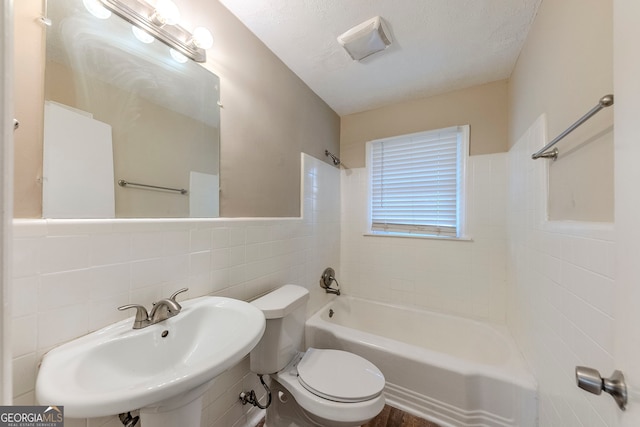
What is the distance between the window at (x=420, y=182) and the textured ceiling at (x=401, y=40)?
1.44 feet

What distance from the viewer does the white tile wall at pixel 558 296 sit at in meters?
0.65

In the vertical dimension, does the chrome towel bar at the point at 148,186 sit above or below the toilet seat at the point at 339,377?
above

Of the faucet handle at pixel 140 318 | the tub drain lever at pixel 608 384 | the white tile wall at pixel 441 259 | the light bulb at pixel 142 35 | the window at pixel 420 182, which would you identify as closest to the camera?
the tub drain lever at pixel 608 384

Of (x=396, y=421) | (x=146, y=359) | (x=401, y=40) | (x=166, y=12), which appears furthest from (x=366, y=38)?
(x=396, y=421)

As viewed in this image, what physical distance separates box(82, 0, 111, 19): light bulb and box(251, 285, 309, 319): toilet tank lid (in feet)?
4.26

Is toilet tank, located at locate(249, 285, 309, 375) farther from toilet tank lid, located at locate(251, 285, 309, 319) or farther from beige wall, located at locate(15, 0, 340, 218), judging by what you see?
beige wall, located at locate(15, 0, 340, 218)

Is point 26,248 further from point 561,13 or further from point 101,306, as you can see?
point 561,13

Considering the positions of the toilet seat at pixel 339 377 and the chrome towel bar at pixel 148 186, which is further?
the toilet seat at pixel 339 377

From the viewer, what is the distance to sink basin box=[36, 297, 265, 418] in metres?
0.47

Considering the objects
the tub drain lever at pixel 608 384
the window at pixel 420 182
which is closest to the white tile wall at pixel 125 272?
the window at pixel 420 182

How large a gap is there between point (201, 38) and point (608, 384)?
5.45ft

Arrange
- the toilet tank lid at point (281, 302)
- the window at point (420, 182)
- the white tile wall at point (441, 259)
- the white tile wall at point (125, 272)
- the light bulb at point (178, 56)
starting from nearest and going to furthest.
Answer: the white tile wall at point (125, 272), the light bulb at point (178, 56), the toilet tank lid at point (281, 302), the white tile wall at point (441, 259), the window at point (420, 182)

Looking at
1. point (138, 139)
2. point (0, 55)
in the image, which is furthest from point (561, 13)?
point (138, 139)

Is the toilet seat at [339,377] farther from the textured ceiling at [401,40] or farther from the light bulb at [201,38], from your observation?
the textured ceiling at [401,40]
